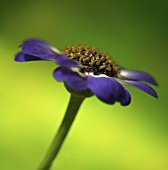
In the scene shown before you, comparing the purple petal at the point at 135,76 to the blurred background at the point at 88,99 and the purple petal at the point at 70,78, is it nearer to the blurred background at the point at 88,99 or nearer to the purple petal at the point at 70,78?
the purple petal at the point at 70,78

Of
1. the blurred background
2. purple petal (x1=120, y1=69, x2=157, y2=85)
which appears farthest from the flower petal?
the blurred background

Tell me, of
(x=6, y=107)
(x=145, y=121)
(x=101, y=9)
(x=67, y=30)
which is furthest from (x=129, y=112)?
(x=101, y=9)

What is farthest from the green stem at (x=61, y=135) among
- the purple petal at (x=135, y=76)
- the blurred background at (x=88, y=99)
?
the blurred background at (x=88, y=99)

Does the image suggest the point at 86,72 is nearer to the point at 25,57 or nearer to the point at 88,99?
the point at 25,57

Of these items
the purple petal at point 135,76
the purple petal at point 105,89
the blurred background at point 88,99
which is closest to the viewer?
the purple petal at point 105,89

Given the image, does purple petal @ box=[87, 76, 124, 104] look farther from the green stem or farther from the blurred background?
the blurred background

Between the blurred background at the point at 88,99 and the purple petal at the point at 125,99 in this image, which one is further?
the blurred background at the point at 88,99

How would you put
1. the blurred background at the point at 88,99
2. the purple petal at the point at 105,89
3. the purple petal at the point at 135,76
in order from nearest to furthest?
the purple petal at the point at 105,89
the purple petal at the point at 135,76
the blurred background at the point at 88,99
